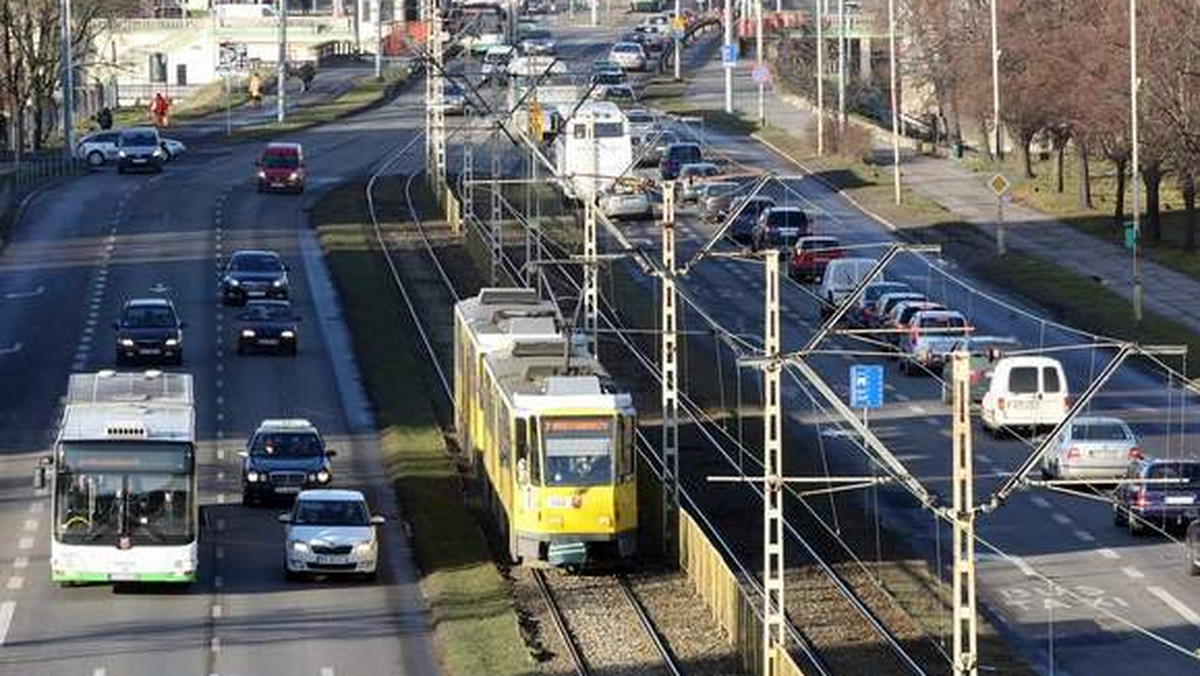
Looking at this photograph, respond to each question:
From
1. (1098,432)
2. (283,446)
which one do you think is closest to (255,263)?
(283,446)

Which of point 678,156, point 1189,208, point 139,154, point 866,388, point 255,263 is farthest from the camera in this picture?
point 139,154

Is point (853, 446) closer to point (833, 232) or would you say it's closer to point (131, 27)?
point (833, 232)

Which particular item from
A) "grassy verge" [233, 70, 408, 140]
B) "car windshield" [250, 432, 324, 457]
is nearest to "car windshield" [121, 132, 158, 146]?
"grassy verge" [233, 70, 408, 140]

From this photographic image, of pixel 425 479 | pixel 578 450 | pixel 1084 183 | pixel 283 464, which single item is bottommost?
pixel 425 479

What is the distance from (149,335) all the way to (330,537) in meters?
26.3

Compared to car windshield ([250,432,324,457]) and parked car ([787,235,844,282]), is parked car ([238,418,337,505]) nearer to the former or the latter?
car windshield ([250,432,324,457])

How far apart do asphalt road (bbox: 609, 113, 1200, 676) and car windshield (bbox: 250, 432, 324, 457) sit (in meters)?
7.93

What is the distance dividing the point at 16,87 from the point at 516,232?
43.0 m

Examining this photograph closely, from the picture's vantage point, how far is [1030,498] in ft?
211

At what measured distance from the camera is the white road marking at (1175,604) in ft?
172

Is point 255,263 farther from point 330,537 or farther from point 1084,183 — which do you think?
point 330,537

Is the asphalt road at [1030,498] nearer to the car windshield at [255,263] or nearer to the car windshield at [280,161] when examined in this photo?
the car windshield at [255,263]

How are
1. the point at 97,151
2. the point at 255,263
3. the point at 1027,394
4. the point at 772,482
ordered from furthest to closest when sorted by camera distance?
the point at 97,151, the point at 255,263, the point at 1027,394, the point at 772,482

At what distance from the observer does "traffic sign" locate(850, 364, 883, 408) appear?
71688 mm
